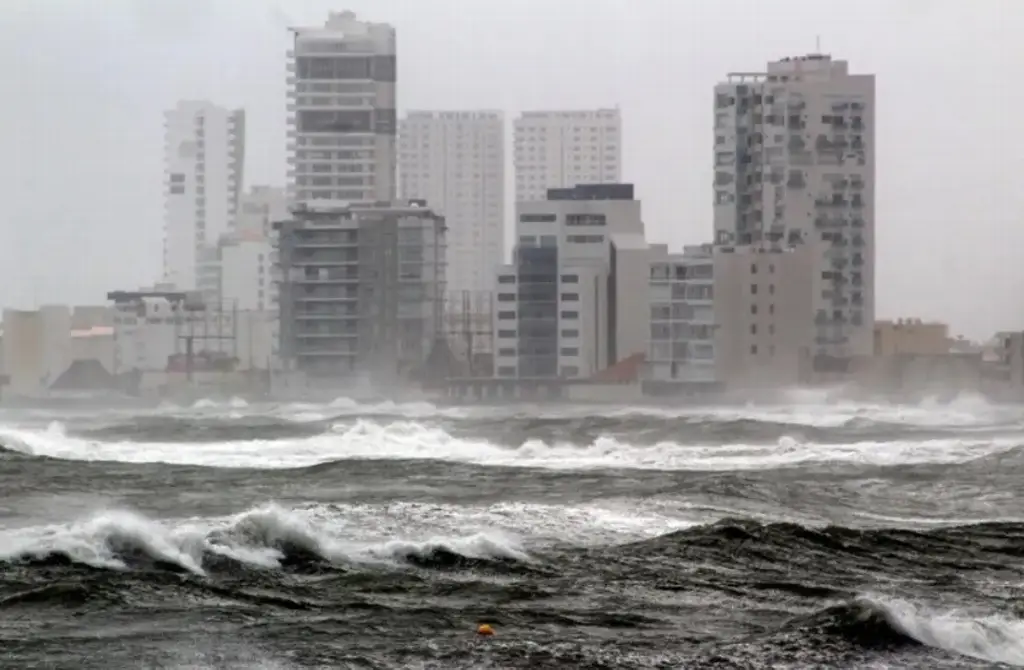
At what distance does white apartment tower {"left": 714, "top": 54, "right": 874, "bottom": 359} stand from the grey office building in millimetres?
21790

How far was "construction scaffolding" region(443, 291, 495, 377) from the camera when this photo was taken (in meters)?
109

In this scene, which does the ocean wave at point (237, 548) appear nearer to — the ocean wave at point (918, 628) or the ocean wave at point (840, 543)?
the ocean wave at point (840, 543)

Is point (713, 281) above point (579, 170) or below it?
below

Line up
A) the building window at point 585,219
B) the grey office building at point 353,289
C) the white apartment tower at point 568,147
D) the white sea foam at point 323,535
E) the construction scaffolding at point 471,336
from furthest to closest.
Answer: the white apartment tower at point 568,147 → the construction scaffolding at point 471,336 → the grey office building at point 353,289 → the building window at point 585,219 → the white sea foam at point 323,535

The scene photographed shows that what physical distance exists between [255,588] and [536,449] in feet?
101

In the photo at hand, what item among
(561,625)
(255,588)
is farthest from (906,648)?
(255,588)

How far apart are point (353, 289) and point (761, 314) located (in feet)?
78.7

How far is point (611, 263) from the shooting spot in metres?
101

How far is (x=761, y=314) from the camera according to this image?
321ft

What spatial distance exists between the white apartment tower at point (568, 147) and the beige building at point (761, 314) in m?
65.1

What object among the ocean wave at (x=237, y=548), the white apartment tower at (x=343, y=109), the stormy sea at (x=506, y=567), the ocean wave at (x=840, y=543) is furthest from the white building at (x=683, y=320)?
the ocean wave at (x=237, y=548)

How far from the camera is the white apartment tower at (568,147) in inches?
6447

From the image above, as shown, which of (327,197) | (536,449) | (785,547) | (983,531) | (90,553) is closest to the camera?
(90,553)

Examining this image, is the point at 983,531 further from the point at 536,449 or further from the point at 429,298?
the point at 429,298
